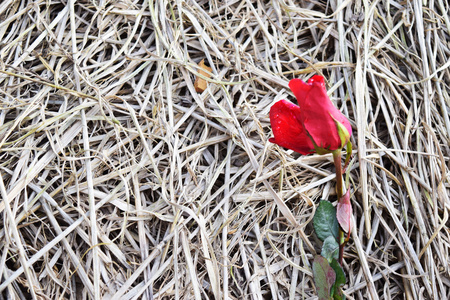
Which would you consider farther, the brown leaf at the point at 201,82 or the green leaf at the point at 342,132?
the brown leaf at the point at 201,82

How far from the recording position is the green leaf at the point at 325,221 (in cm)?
64

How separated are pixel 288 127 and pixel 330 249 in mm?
222

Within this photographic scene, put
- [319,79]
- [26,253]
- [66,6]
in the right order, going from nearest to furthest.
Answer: [319,79] < [26,253] < [66,6]

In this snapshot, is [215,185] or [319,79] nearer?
[319,79]

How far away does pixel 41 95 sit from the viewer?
68 cm

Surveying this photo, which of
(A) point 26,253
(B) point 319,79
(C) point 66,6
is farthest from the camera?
(C) point 66,6

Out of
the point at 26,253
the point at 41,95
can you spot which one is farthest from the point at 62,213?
the point at 41,95

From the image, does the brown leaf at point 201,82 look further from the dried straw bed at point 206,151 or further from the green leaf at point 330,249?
the green leaf at point 330,249

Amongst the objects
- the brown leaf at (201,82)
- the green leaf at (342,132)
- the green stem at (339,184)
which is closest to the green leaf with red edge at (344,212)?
the green stem at (339,184)

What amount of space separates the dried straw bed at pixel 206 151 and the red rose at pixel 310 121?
13 cm

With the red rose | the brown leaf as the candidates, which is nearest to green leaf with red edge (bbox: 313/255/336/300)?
the red rose

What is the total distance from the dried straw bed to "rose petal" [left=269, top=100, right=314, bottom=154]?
12 centimetres

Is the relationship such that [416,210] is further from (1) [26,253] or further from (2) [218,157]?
(1) [26,253]

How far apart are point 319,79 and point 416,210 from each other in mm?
325
